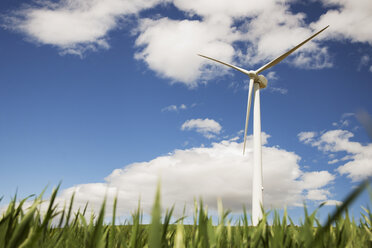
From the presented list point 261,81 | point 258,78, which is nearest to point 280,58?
point 258,78

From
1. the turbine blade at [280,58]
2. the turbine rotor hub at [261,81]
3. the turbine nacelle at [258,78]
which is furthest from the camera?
the turbine rotor hub at [261,81]

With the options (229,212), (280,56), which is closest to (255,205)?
(280,56)

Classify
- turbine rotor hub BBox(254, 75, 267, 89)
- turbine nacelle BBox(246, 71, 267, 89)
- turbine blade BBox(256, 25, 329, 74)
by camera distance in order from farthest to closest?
turbine rotor hub BBox(254, 75, 267, 89) < turbine nacelle BBox(246, 71, 267, 89) < turbine blade BBox(256, 25, 329, 74)

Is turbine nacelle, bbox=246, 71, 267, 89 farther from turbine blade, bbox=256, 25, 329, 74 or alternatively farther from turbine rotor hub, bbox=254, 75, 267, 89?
turbine blade, bbox=256, 25, 329, 74

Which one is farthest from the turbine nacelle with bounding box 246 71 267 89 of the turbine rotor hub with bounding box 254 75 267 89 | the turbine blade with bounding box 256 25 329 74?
the turbine blade with bounding box 256 25 329 74

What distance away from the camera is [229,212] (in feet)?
9.34

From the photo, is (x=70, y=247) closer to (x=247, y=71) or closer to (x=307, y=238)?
(x=307, y=238)

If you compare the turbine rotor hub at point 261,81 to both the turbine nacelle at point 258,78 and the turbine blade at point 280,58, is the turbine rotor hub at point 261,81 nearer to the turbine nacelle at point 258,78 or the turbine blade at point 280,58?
Answer: the turbine nacelle at point 258,78

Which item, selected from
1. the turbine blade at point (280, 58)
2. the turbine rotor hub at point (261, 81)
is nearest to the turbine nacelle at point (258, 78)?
the turbine rotor hub at point (261, 81)

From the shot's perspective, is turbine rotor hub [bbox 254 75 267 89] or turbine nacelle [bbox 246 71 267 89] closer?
turbine nacelle [bbox 246 71 267 89]

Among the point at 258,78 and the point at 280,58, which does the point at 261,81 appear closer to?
the point at 258,78

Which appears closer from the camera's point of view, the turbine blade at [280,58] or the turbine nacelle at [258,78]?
the turbine blade at [280,58]

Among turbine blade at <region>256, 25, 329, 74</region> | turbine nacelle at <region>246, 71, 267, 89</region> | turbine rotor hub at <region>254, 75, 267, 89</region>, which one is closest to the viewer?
turbine blade at <region>256, 25, 329, 74</region>

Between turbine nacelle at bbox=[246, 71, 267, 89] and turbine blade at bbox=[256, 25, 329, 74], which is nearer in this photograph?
turbine blade at bbox=[256, 25, 329, 74]
